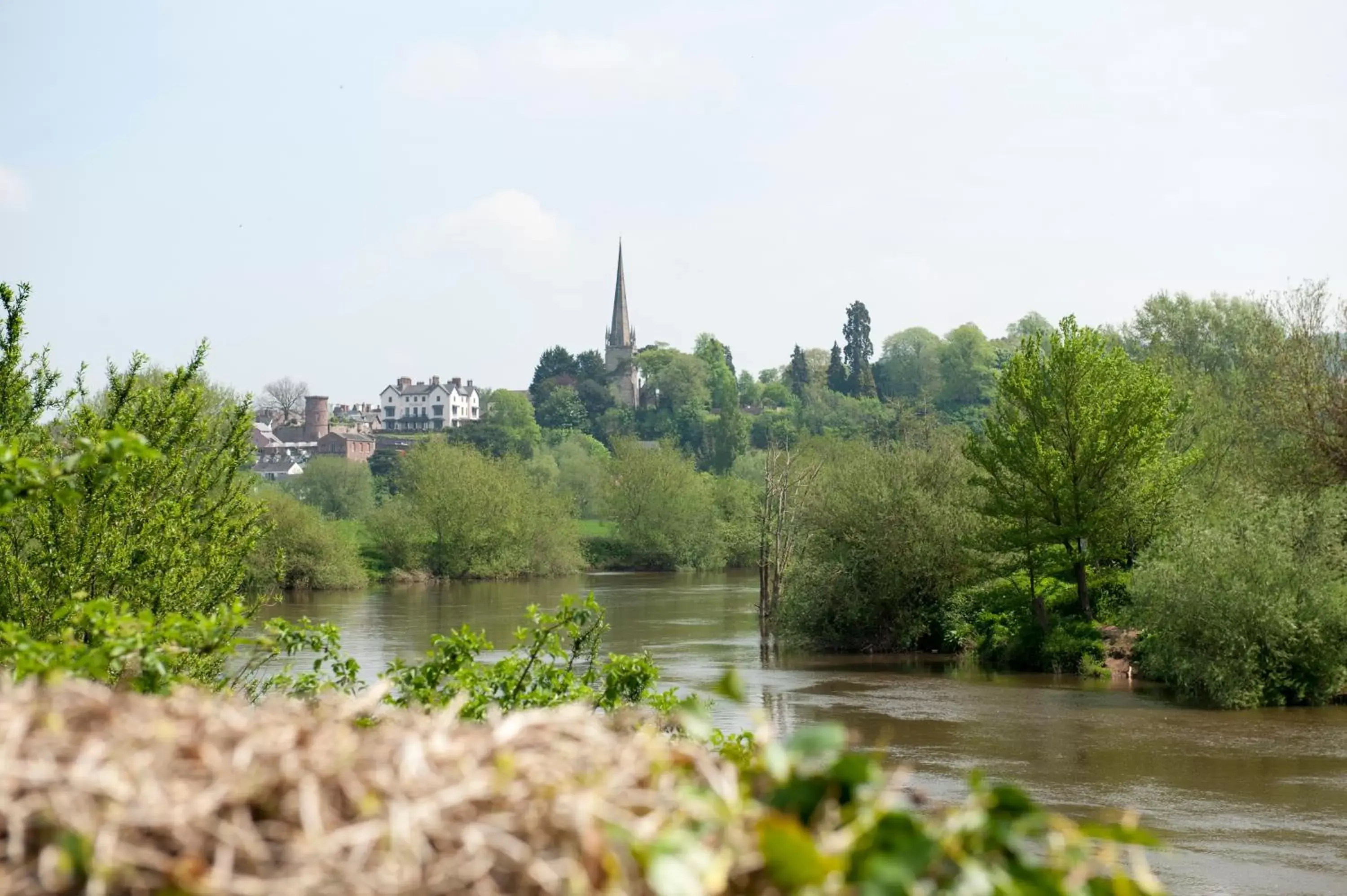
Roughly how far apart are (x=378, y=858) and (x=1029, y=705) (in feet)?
86.0

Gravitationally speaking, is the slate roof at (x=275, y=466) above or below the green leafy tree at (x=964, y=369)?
below

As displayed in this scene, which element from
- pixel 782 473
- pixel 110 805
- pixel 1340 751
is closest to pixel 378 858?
pixel 110 805

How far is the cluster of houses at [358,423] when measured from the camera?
140 metres

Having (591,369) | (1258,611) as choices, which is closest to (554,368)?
(591,369)

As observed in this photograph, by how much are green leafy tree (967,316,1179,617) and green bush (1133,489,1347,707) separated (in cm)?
514

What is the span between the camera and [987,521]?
34656mm

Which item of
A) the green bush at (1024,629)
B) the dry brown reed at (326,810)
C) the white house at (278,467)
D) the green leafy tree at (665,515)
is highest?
the white house at (278,467)

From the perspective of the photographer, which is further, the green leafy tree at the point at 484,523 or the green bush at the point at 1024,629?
the green leafy tree at the point at 484,523

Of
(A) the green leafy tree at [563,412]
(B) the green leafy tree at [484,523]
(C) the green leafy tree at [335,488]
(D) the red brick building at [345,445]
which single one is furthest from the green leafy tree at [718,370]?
(B) the green leafy tree at [484,523]

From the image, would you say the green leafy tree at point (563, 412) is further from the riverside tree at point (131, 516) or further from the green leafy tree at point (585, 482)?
the riverside tree at point (131, 516)

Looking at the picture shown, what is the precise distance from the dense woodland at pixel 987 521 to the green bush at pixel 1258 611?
2.0 inches

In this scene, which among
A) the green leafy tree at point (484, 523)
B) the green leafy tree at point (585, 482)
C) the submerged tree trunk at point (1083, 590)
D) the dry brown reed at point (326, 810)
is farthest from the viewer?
the green leafy tree at point (585, 482)

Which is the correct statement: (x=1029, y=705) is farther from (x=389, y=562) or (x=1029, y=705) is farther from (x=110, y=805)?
(x=389, y=562)

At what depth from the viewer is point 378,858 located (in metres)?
1.61
